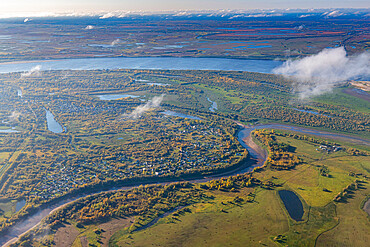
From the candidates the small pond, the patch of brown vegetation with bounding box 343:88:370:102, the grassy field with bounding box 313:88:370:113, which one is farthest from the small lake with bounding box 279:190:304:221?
the patch of brown vegetation with bounding box 343:88:370:102

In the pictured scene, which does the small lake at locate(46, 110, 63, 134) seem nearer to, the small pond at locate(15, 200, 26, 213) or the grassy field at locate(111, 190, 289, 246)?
the small pond at locate(15, 200, 26, 213)

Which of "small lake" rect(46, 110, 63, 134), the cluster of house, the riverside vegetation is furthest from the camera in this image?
"small lake" rect(46, 110, 63, 134)

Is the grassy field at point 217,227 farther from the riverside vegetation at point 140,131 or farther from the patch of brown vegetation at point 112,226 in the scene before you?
the riverside vegetation at point 140,131

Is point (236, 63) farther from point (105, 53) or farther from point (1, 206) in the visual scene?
point (1, 206)

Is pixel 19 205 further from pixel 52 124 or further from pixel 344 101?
pixel 344 101

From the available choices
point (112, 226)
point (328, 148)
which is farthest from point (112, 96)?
point (328, 148)

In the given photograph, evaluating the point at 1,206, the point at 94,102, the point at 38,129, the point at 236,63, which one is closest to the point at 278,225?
the point at 1,206
